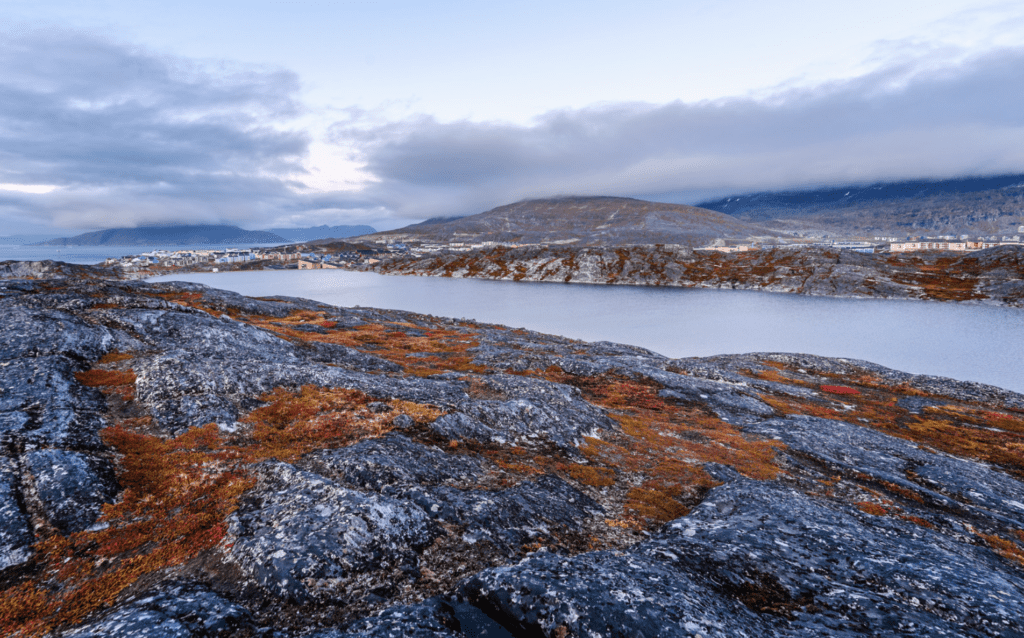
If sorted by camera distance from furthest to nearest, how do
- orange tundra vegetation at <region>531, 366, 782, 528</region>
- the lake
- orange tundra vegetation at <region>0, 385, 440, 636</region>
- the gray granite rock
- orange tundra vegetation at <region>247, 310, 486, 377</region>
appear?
1. the lake
2. orange tundra vegetation at <region>247, 310, 486, 377</region>
3. orange tundra vegetation at <region>531, 366, 782, 528</region>
4. the gray granite rock
5. orange tundra vegetation at <region>0, 385, 440, 636</region>

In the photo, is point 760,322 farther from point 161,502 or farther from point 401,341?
point 161,502

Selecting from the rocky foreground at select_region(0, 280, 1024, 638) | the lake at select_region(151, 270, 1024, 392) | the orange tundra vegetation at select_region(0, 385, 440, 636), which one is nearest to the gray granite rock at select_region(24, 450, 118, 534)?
the rocky foreground at select_region(0, 280, 1024, 638)

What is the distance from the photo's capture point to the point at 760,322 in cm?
11306

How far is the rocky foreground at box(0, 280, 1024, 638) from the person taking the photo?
10469 mm

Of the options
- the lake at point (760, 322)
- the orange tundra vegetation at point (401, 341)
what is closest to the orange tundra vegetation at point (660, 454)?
the orange tundra vegetation at point (401, 341)

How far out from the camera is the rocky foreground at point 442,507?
1047 cm

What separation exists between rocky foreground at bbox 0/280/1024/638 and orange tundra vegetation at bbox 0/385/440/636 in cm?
9

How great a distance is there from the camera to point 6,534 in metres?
11.4

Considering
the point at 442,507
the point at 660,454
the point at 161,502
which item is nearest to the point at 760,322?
the point at 660,454

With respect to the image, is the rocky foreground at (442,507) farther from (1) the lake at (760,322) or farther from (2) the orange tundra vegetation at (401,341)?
(1) the lake at (760,322)

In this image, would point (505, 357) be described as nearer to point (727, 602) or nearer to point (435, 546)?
point (435, 546)

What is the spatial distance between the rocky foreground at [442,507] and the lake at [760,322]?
58.0 metres

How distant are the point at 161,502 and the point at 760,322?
12674 cm

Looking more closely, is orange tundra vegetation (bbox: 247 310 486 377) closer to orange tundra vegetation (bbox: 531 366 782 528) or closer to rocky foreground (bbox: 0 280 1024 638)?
rocky foreground (bbox: 0 280 1024 638)
